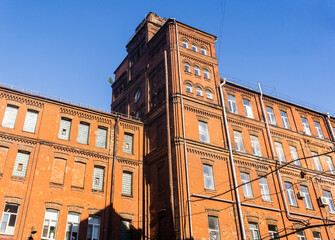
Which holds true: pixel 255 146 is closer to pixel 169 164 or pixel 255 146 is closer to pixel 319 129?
pixel 169 164

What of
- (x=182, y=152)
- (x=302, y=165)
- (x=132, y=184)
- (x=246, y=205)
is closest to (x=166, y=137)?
(x=182, y=152)

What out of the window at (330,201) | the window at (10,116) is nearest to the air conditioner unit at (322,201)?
the window at (330,201)

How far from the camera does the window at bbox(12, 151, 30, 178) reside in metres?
21.5

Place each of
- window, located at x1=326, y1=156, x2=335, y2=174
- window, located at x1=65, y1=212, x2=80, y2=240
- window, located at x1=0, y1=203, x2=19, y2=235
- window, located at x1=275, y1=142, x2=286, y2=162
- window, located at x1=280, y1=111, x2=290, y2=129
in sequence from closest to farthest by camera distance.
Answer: window, located at x1=0, y1=203, x2=19, y2=235 → window, located at x1=65, y1=212, x2=80, y2=240 → window, located at x1=275, y1=142, x2=286, y2=162 → window, located at x1=326, y1=156, x2=335, y2=174 → window, located at x1=280, y1=111, x2=290, y2=129

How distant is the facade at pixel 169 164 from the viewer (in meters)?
21.5

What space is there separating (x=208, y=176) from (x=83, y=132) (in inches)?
416

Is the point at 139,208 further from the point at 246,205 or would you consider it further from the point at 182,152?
the point at 246,205

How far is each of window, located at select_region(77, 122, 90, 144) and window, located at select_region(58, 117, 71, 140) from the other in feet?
2.83

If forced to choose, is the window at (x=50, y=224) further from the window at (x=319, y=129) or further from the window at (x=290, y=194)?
the window at (x=319, y=129)

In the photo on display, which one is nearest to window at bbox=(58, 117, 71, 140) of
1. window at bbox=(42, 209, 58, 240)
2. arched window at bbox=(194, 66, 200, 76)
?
window at bbox=(42, 209, 58, 240)

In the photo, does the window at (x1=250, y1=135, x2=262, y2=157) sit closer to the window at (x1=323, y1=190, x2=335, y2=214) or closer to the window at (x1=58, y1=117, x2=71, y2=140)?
the window at (x1=323, y1=190, x2=335, y2=214)

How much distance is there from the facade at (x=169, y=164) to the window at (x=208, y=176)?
9 centimetres

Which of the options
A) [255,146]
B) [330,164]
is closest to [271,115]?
[255,146]

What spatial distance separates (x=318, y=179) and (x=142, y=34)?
78.3 ft
